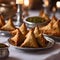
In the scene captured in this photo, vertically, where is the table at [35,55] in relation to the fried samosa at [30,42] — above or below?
below

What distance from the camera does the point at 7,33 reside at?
1.18 metres

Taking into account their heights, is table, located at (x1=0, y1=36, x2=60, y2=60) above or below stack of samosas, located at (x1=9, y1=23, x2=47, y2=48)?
below

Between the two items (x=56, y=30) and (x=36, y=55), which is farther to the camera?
(x=56, y=30)

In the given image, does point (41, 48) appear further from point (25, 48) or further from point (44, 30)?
point (44, 30)

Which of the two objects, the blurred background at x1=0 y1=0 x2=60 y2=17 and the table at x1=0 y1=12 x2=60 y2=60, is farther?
the blurred background at x1=0 y1=0 x2=60 y2=17

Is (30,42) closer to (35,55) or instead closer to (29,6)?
(35,55)

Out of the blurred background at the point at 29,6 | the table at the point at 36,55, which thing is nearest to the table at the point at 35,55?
the table at the point at 36,55

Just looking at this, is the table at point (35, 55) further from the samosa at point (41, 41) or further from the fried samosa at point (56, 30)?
the fried samosa at point (56, 30)

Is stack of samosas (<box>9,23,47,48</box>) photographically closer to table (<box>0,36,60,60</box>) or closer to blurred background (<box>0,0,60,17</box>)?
table (<box>0,36,60,60</box>)

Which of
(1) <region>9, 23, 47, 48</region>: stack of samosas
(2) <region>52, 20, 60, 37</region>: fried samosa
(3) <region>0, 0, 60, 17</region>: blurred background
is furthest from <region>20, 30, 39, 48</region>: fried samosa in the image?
(3) <region>0, 0, 60, 17</region>: blurred background

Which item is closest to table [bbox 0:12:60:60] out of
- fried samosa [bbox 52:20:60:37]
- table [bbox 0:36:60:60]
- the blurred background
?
table [bbox 0:36:60:60]

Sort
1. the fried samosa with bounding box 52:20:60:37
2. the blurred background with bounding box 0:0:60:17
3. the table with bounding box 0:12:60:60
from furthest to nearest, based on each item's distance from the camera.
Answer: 1. the blurred background with bounding box 0:0:60:17
2. the fried samosa with bounding box 52:20:60:37
3. the table with bounding box 0:12:60:60

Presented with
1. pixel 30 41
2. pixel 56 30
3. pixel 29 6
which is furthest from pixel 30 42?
pixel 29 6

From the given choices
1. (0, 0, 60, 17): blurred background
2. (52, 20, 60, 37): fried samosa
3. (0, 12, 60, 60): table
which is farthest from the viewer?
(0, 0, 60, 17): blurred background
